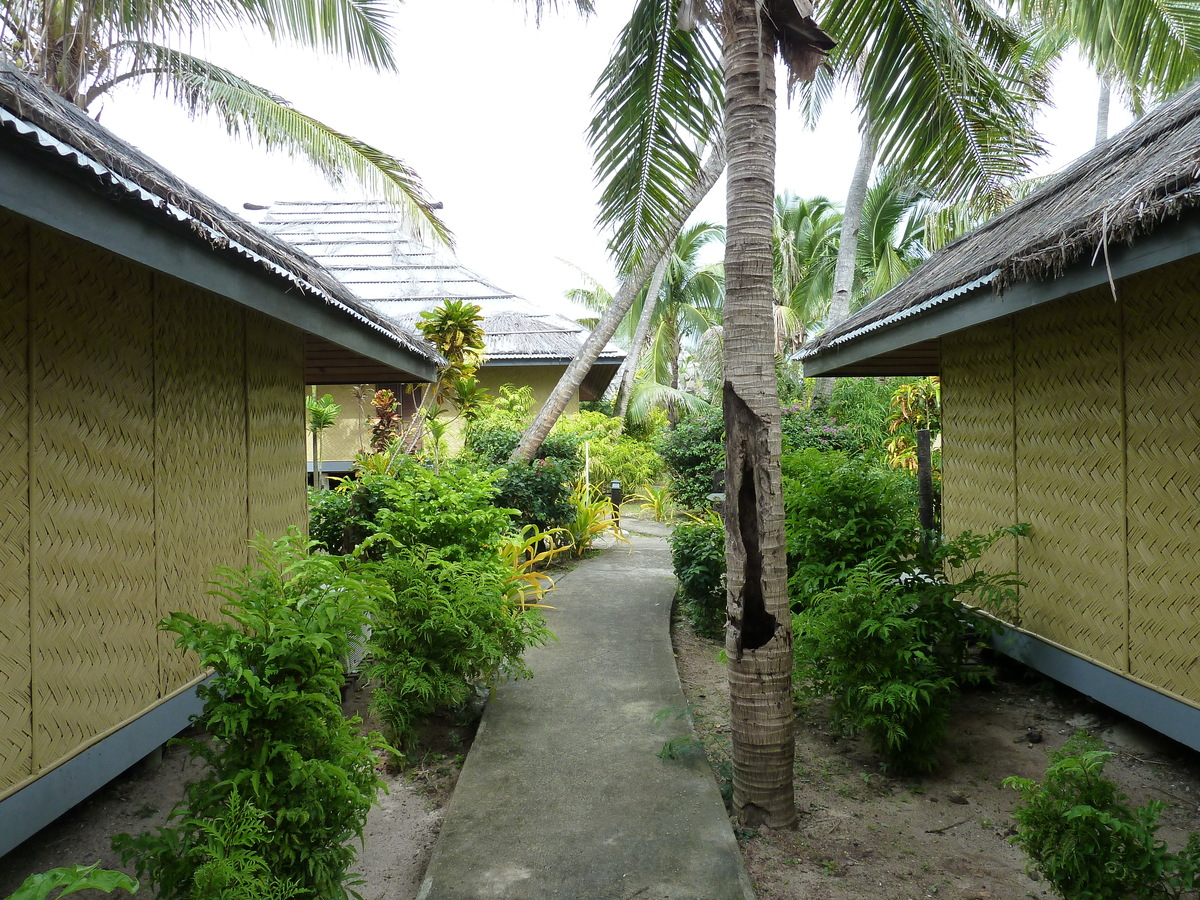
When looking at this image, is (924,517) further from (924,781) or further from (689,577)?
(924,781)

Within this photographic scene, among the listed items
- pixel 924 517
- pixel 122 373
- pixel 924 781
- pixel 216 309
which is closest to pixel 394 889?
pixel 122 373

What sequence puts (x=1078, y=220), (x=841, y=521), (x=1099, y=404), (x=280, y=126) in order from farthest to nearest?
(x=280, y=126) → (x=841, y=521) → (x=1099, y=404) → (x=1078, y=220)

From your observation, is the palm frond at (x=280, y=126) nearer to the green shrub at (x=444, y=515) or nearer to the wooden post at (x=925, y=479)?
the green shrub at (x=444, y=515)

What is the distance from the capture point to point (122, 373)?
385 cm

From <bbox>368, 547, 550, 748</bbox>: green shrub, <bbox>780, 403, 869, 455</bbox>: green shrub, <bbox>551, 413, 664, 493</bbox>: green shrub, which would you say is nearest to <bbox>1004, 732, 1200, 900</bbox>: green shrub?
<bbox>368, 547, 550, 748</bbox>: green shrub

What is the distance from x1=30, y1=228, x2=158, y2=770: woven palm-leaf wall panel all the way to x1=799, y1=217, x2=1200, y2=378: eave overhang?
441 cm

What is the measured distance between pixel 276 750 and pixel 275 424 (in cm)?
360

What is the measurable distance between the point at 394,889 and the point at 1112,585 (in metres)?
4.23

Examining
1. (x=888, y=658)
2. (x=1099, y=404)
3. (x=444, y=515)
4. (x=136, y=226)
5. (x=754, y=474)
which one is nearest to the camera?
(x=136, y=226)

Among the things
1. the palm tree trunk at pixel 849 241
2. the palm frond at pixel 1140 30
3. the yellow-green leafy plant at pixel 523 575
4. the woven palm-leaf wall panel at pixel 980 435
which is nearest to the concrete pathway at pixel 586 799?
the yellow-green leafy plant at pixel 523 575

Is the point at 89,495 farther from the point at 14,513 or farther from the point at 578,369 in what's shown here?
the point at 578,369

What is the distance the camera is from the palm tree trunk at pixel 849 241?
1497 centimetres

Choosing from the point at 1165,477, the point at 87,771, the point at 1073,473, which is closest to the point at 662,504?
the point at 1073,473

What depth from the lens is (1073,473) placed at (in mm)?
5125
